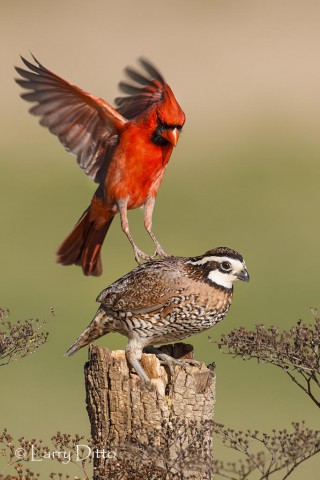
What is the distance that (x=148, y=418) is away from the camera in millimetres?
7438

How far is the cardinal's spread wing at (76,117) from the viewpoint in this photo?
9.35m

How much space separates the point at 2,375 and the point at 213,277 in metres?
7.55

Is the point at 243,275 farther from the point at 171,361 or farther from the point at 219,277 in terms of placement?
the point at 171,361

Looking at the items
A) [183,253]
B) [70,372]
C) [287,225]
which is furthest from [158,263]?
[287,225]

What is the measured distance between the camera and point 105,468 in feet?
24.4

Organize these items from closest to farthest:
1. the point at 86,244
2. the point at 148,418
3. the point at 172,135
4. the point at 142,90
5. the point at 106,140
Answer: the point at 148,418
the point at 172,135
the point at 106,140
the point at 86,244
the point at 142,90

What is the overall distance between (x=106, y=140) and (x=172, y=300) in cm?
216

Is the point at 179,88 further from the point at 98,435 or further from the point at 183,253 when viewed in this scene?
the point at 98,435

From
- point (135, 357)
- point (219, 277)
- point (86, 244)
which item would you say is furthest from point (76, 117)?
point (135, 357)

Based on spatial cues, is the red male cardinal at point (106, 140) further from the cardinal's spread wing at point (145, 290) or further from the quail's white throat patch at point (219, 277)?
the quail's white throat patch at point (219, 277)

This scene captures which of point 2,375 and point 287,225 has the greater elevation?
point 287,225

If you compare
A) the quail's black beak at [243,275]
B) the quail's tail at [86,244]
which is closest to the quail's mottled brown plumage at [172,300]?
the quail's black beak at [243,275]

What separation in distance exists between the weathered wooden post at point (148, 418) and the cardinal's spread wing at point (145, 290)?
29 cm

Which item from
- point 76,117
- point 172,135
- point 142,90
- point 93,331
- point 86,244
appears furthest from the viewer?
point 142,90
